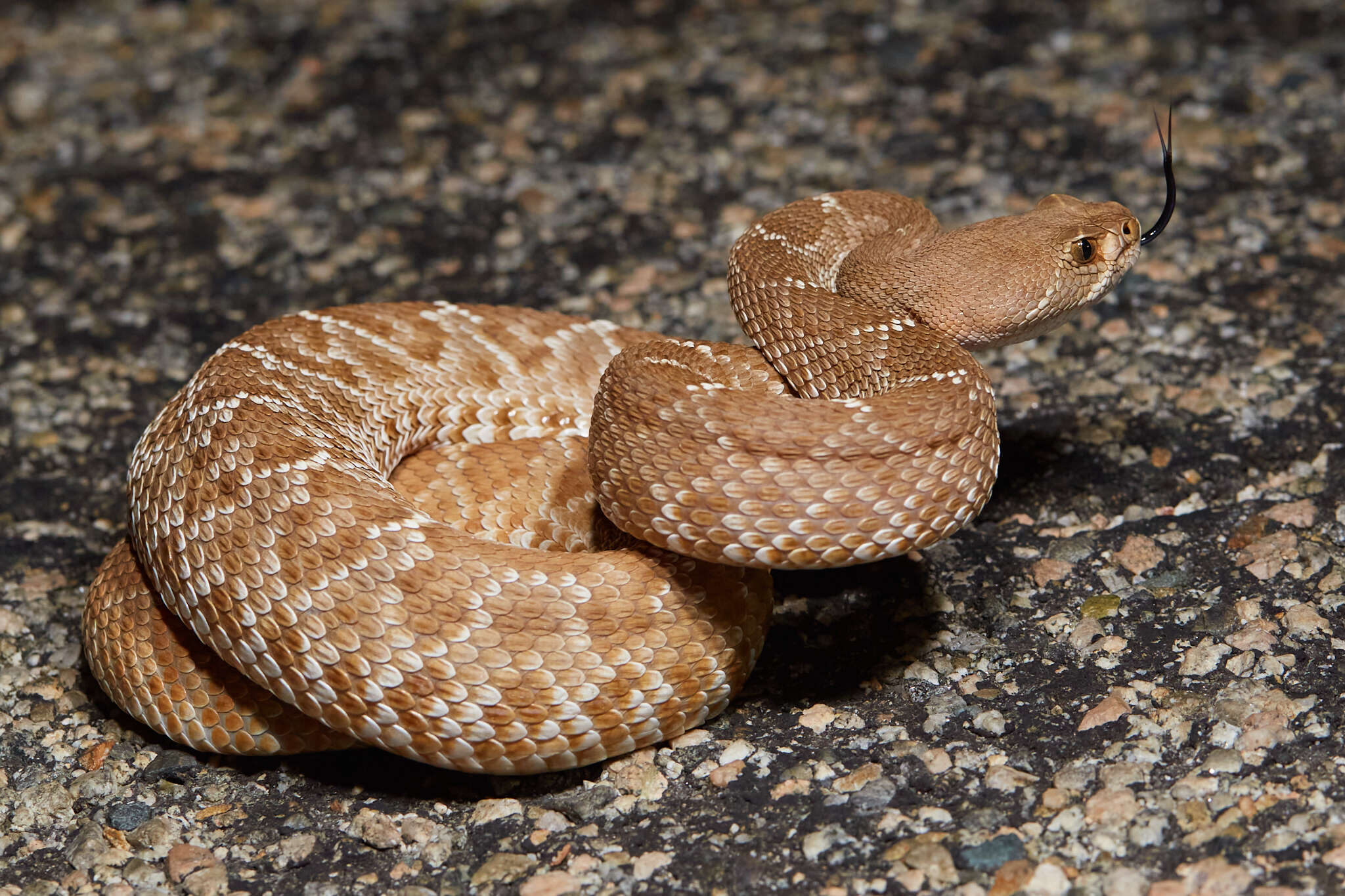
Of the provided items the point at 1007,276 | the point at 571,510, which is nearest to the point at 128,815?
the point at 571,510

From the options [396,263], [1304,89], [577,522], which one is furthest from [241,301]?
[1304,89]

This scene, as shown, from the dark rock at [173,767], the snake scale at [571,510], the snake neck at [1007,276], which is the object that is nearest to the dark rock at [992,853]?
the snake scale at [571,510]

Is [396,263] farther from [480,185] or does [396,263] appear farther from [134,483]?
[134,483]

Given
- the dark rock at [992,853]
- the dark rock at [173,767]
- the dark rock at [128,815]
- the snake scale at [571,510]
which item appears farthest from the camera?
the dark rock at [173,767]

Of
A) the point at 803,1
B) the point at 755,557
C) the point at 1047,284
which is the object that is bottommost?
the point at 755,557

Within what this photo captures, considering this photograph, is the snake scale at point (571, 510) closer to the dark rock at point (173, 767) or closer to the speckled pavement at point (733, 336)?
the dark rock at point (173, 767)

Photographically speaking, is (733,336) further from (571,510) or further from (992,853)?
(992,853)

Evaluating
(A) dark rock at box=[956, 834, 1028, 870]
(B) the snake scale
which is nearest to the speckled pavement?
(A) dark rock at box=[956, 834, 1028, 870]
